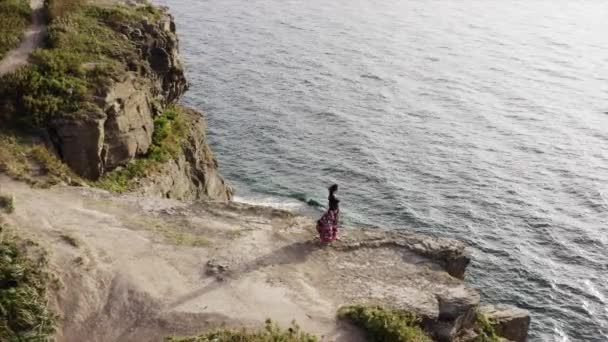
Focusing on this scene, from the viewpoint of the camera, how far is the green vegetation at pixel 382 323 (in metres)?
22.9

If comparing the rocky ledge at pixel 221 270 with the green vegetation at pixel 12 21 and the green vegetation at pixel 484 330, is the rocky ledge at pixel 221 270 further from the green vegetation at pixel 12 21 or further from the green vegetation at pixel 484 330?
the green vegetation at pixel 12 21

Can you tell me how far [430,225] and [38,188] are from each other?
32.8m

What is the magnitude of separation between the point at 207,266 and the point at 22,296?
273 inches

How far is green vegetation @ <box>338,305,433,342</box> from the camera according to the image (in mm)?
22938

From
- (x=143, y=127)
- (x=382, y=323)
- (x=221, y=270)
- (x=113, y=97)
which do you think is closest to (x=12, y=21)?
(x=113, y=97)

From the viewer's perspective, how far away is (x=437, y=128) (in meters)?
67.9

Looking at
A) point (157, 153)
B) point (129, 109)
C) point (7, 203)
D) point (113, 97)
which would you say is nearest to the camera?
point (7, 203)

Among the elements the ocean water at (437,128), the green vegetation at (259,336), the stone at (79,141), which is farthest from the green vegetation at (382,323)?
the ocean water at (437,128)

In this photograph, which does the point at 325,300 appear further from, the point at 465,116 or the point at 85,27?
the point at 465,116

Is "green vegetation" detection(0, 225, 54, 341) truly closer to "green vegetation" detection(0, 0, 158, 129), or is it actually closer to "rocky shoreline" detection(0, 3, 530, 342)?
"rocky shoreline" detection(0, 3, 530, 342)

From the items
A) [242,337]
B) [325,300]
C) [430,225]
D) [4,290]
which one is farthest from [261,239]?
[430,225]

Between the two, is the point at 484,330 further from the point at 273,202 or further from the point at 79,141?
the point at 273,202

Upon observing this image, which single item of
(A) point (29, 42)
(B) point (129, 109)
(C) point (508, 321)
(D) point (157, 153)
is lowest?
(C) point (508, 321)

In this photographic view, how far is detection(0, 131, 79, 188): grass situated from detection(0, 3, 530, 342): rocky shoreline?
776mm
